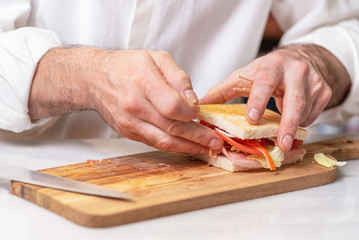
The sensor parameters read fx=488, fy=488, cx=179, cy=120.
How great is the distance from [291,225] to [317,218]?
99 mm

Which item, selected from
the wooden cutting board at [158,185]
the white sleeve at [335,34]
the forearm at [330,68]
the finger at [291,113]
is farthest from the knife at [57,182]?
the white sleeve at [335,34]

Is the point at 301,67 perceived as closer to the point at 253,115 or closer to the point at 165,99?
the point at 253,115

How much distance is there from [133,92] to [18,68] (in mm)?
574

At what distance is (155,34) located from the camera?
7.23 feet

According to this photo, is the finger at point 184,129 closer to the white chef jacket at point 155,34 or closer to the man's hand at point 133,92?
the man's hand at point 133,92

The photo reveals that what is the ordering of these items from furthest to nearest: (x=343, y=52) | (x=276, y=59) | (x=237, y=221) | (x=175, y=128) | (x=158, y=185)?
(x=343, y=52)
(x=276, y=59)
(x=175, y=128)
(x=158, y=185)
(x=237, y=221)

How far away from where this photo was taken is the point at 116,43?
7.16 ft

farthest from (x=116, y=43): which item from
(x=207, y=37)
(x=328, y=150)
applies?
(x=328, y=150)

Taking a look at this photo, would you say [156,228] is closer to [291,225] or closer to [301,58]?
[291,225]

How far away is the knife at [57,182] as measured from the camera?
4.00 feet

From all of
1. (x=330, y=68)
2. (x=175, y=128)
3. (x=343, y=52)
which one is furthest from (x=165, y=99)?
(x=343, y=52)

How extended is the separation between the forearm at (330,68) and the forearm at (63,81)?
96 cm

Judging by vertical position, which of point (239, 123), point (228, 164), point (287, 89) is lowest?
point (228, 164)

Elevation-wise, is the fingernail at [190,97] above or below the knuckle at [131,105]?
above
